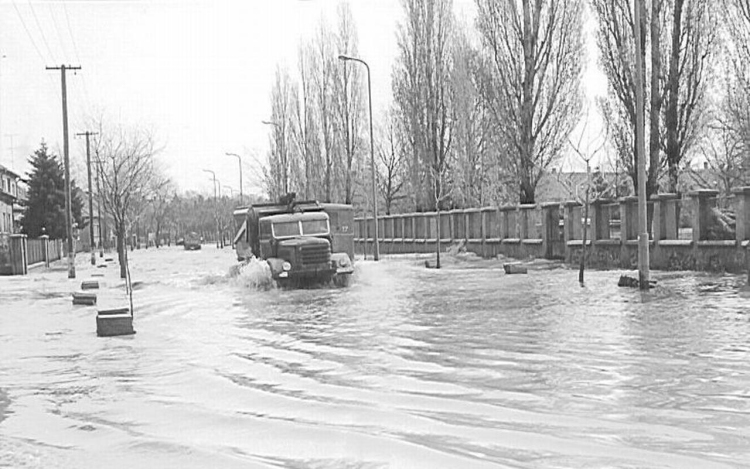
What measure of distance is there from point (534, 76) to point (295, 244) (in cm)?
1909

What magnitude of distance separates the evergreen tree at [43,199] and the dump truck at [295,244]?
154ft

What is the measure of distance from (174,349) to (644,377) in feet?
24.1

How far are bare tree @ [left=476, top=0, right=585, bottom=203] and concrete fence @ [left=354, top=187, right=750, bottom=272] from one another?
8.52 feet

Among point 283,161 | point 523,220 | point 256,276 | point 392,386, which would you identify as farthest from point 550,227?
point 283,161

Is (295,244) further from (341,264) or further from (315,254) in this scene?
(341,264)

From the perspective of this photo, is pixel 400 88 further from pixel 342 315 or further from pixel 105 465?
pixel 105 465

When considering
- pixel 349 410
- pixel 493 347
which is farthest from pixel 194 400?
pixel 493 347

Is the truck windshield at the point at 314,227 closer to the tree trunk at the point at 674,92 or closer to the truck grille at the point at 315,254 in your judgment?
the truck grille at the point at 315,254

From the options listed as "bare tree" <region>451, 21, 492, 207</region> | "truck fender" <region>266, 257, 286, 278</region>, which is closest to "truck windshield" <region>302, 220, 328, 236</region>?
"truck fender" <region>266, 257, 286, 278</region>

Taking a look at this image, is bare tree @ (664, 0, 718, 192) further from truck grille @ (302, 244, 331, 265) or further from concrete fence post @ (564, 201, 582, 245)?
truck grille @ (302, 244, 331, 265)

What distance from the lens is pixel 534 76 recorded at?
4134cm

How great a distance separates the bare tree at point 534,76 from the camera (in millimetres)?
41062

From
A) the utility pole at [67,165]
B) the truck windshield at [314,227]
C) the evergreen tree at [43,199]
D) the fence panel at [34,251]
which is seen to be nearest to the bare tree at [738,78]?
the truck windshield at [314,227]

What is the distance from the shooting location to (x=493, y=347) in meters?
13.4
